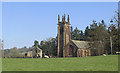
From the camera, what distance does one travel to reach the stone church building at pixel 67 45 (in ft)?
241

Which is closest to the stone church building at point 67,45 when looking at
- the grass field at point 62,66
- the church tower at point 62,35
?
the church tower at point 62,35

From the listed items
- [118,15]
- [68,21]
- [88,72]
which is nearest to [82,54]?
[68,21]

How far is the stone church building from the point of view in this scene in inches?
2886

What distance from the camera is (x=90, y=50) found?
75.6 metres

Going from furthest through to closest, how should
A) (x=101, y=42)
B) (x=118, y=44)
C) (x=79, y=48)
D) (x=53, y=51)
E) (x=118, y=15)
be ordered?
(x=53, y=51)
(x=79, y=48)
(x=101, y=42)
(x=118, y=44)
(x=118, y=15)

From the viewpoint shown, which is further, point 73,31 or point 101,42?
A: point 73,31

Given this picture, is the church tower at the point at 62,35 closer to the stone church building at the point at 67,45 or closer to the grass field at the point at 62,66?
the stone church building at the point at 67,45

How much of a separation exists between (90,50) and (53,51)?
21.5 metres

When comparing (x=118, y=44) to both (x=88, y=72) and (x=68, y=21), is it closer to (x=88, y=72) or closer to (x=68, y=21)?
(x=68, y=21)

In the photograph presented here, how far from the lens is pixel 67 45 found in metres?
76.7

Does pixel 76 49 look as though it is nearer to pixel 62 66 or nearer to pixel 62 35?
pixel 62 35

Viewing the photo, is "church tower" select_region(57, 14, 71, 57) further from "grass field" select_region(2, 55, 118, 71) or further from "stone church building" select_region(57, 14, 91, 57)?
"grass field" select_region(2, 55, 118, 71)

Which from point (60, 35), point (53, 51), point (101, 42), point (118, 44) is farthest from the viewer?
point (53, 51)

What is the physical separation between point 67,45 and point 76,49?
549cm
